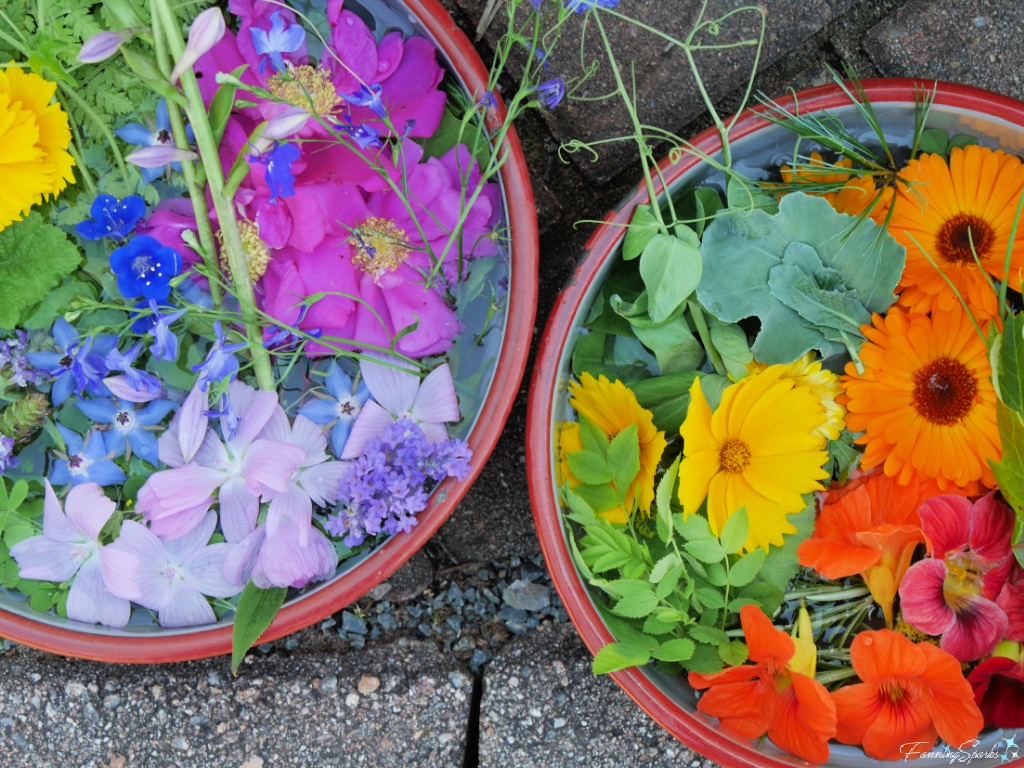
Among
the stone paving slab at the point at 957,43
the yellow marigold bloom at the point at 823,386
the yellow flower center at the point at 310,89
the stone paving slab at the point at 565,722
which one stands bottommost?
the stone paving slab at the point at 565,722

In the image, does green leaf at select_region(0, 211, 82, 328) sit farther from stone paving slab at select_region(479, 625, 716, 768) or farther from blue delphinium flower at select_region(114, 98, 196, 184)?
stone paving slab at select_region(479, 625, 716, 768)

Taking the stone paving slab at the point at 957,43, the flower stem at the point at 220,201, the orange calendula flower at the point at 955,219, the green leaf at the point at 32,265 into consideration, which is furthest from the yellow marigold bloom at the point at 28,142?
the stone paving slab at the point at 957,43

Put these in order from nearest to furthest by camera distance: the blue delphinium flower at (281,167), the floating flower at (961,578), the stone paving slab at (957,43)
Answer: the blue delphinium flower at (281,167)
the floating flower at (961,578)
the stone paving slab at (957,43)

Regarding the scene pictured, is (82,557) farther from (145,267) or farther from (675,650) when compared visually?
(675,650)

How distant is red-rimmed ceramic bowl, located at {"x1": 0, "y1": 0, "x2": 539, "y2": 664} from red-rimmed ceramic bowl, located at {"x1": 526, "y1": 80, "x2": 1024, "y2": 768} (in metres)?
0.03

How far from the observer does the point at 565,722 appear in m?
0.87

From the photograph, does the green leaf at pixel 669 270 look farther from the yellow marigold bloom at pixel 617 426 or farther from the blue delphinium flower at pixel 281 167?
the blue delphinium flower at pixel 281 167

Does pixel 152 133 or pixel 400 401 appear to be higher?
pixel 152 133

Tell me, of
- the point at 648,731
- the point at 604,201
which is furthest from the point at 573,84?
the point at 648,731

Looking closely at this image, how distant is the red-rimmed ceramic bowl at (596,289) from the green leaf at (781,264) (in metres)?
0.07

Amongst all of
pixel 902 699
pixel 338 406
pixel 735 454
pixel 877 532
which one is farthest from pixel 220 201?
pixel 902 699

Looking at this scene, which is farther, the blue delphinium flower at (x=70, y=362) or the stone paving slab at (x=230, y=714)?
the stone paving slab at (x=230, y=714)

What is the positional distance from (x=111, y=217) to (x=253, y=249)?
118 mm

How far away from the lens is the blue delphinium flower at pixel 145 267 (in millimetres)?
599
